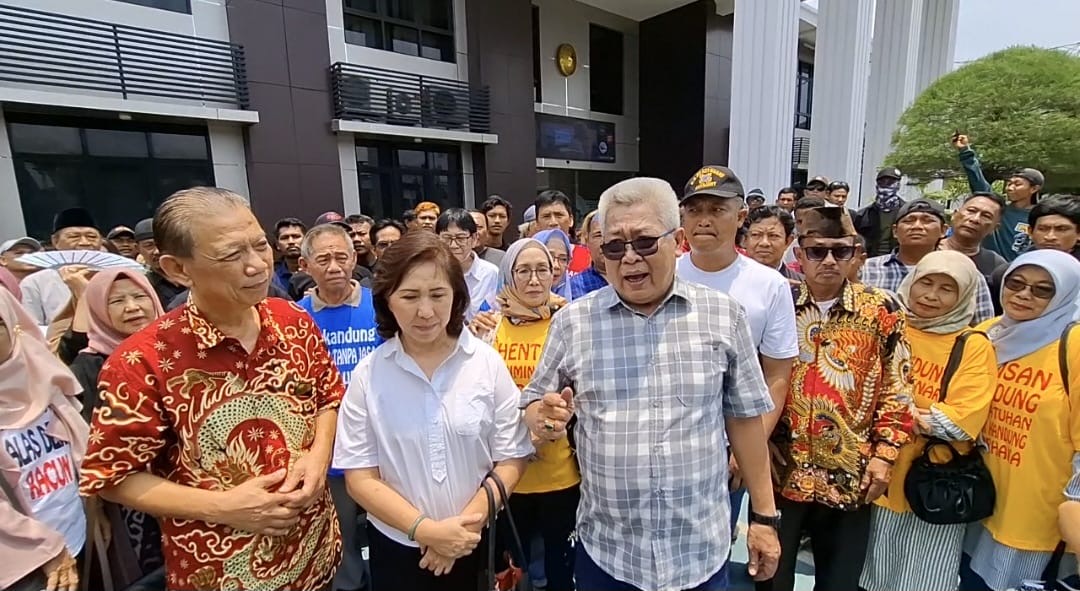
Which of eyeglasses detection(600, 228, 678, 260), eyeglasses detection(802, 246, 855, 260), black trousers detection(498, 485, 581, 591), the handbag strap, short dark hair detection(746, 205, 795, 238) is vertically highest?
short dark hair detection(746, 205, 795, 238)

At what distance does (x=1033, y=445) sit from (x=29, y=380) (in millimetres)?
3328

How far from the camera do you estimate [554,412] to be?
1342 mm

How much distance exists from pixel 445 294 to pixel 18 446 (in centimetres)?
133

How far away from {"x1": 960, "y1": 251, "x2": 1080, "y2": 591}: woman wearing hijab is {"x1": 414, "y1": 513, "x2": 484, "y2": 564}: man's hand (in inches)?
74.9

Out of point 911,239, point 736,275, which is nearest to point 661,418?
point 736,275

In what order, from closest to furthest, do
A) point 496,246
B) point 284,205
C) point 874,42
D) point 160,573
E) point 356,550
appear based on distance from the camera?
1. point 160,573
2. point 356,550
3. point 496,246
4. point 284,205
5. point 874,42

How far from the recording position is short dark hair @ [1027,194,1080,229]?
2646mm

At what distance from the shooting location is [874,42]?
1066cm

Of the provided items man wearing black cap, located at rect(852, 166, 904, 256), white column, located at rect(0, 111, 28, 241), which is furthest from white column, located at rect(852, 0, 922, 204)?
white column, located at rect(0, 111, 28, 241)

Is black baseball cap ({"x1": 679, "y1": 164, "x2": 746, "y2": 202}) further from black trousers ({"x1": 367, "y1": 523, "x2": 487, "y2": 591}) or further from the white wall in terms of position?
the white wall

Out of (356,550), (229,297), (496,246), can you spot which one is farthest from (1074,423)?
(496,246)

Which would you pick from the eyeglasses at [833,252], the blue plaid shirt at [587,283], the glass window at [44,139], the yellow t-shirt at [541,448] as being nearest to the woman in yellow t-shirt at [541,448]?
the yellow t-shirt at [541,448]

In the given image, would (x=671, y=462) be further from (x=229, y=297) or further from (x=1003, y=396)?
(x=1003, y=396)

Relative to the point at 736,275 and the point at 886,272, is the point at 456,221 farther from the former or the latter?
the point at 886,272
